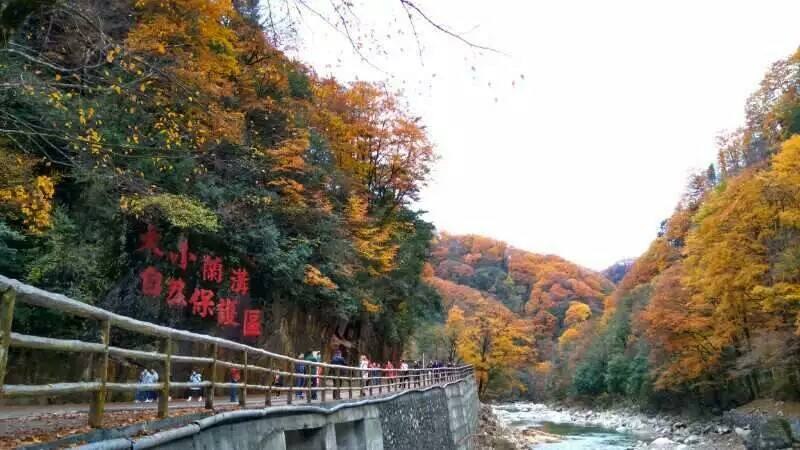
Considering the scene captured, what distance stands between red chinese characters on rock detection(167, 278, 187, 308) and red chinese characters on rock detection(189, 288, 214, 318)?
383mm

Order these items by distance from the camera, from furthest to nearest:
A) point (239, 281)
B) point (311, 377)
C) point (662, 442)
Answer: point (662, 442) → point (239, 281) → point (311, 377)

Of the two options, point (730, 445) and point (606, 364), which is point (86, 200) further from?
point (606, 364)

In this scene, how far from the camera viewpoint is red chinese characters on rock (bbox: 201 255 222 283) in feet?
62.1

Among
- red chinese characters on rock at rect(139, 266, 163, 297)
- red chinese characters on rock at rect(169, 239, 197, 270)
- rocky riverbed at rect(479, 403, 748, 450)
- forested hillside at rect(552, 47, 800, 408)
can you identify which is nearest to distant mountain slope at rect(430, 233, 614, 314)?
forested hillside at rect(552, 47, 800, 408)

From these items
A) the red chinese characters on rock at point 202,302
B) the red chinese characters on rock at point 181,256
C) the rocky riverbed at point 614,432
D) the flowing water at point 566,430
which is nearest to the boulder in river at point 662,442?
the rocky riverbed at point 614,432

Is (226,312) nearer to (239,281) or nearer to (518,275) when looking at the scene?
(239,281)

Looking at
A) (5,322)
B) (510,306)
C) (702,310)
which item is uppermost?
(510,306)

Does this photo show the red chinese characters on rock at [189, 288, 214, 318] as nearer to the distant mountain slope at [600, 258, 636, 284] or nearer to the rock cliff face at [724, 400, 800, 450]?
the rock cliff face at [724, 400, 800, 450]

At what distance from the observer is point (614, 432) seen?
137 ft

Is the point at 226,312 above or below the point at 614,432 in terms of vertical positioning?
above

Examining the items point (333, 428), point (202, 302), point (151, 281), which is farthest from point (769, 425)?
point (151, 281)

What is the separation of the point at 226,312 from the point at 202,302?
0.88 meters

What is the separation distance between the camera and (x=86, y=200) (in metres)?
Answer: 16.0

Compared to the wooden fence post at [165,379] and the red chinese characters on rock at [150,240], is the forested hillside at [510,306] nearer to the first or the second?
the red chinese characters on rock at [150,240]
